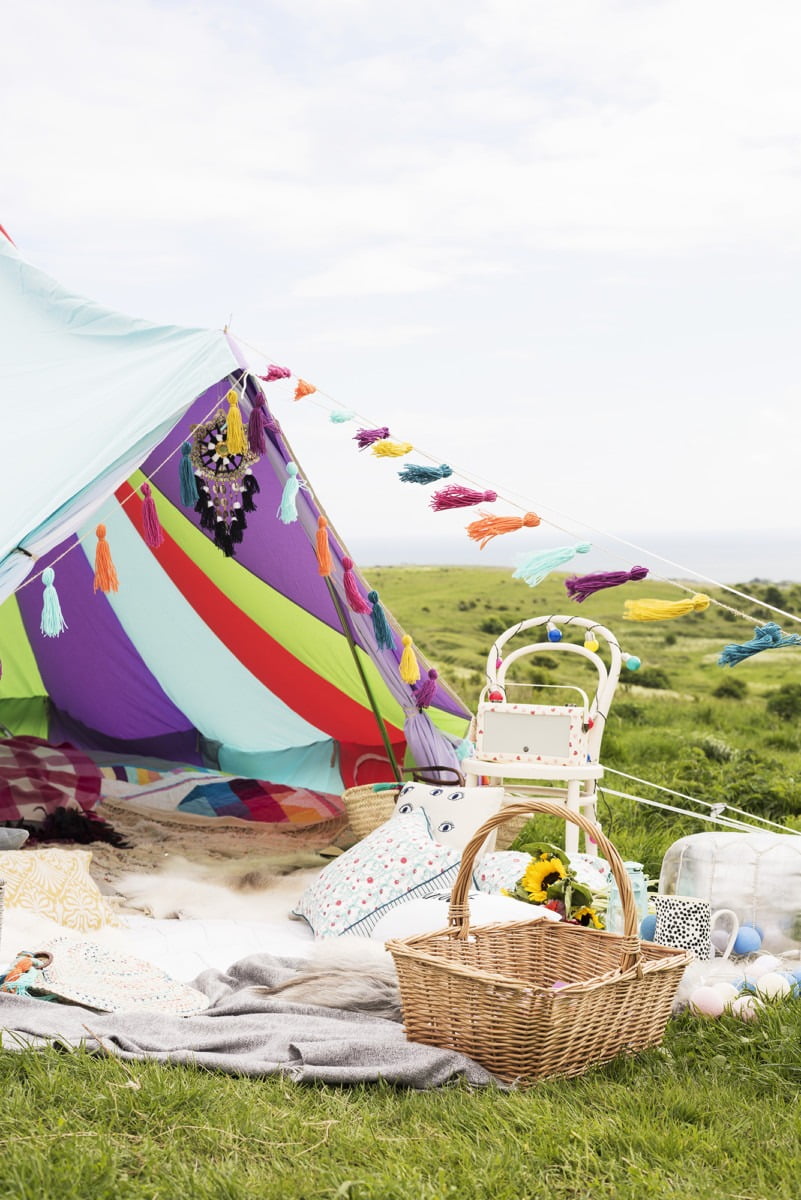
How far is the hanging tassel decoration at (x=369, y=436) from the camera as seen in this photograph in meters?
3.37

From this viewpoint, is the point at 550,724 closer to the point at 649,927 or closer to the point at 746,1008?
the point at 649,927

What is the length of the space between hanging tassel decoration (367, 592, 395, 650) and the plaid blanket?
1.33 m

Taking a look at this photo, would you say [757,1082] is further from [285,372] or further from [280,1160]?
[285,372]

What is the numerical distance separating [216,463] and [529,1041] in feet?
8.11

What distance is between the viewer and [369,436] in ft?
11.1

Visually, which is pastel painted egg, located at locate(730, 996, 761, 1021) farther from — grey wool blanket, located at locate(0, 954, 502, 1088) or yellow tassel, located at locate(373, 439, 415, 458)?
yellow tassel, located at locate(373, 439, 415, 458)

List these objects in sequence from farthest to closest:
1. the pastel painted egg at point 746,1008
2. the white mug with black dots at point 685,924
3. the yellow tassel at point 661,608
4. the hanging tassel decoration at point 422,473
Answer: the hanging tassel decoration at point 422,473 < the yellow tassel at point 661,608 < the white mug with black dots at point 685,924 < the pastel painted egg at point 746,1008

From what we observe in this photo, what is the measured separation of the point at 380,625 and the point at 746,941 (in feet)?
5.54

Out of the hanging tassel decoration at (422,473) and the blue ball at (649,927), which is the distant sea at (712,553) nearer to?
the hanging tassel decoration at (422,473)

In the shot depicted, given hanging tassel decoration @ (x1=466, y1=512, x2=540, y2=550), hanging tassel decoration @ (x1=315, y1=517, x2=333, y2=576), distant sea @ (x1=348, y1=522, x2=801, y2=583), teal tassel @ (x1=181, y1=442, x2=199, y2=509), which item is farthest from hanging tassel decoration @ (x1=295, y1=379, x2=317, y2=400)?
distant sea @ (x1=348, y1=522, x2=801, y2=583)

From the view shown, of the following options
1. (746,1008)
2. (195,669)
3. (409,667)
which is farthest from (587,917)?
(195,669)

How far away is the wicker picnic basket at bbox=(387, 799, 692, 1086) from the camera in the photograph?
6.68 ft

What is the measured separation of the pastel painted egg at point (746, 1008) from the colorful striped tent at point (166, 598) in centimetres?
191

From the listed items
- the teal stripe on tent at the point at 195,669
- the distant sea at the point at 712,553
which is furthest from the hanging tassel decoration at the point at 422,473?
the distant sea at the point at 712,553
